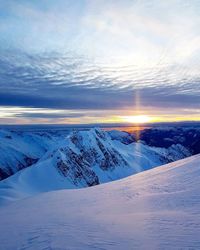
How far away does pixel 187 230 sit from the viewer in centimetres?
870

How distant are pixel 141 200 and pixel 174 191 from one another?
1.96 metres

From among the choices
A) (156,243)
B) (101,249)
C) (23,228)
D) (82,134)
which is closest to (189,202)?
(156,243)

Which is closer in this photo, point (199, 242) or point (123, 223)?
point (199, 242)

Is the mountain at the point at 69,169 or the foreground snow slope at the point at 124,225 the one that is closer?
the foreground snow slope at the point at 124,225

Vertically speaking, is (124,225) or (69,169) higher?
(69,169)

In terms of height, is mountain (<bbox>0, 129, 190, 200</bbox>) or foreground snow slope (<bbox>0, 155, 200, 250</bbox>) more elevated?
mountain (<bbox>0, 129, 190, 200</bbox>)

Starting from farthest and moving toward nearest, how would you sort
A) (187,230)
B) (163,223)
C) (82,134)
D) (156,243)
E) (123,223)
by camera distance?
1. (82,134)
2. (123,223)
3. (163,223)
4. (187,230)
5. (156,243)

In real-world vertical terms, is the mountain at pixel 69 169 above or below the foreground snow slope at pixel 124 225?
above

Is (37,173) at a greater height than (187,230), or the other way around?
(37,173)

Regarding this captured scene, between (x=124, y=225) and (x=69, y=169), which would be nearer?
(x=124, y=225)

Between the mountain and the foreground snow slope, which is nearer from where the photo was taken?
the foreground snow slope

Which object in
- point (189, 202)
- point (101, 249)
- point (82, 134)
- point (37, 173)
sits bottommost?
point (101, 249)

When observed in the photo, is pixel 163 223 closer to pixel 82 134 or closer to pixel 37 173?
pixel 37 173

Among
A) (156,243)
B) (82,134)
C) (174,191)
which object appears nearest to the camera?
(156,243)
